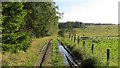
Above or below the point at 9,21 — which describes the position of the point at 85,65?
below

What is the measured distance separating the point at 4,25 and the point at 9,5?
5.61 feet

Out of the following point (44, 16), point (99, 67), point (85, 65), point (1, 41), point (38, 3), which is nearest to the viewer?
point (99, 67)

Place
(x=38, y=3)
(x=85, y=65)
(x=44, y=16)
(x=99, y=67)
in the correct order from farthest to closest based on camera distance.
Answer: (x=44, y=16)
(x=38, y=3)
(x=85, y=65)
(x=99, y=67)

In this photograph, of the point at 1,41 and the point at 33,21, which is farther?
the point at 33,21

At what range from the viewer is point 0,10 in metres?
22.2

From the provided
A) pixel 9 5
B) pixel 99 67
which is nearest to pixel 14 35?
pixel 9 5

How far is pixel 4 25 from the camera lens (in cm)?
2505

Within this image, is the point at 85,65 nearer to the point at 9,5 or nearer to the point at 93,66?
the point at 93,66

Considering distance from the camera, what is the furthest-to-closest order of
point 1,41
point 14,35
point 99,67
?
point 14,35
point 1,41
point 99,67

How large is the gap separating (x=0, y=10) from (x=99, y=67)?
27.7 feet

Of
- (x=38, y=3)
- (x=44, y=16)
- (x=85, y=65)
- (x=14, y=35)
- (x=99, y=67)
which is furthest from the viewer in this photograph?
(x=44, y=16)

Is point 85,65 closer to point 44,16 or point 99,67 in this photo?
point 99,67

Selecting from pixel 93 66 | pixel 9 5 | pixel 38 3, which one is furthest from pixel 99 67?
pixel 38 3

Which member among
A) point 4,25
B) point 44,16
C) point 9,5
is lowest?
point 44,16
